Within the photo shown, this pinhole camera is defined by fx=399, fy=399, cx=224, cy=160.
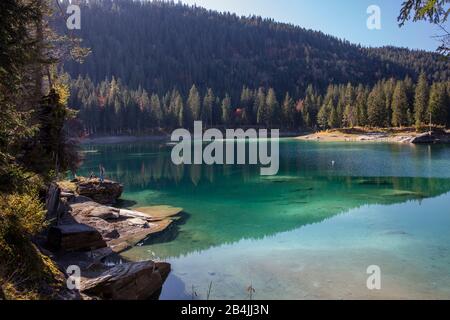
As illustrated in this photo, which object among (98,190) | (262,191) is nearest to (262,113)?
(262,191)

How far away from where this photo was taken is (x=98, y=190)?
106 feet

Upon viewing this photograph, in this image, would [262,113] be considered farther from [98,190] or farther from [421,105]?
[98,190]

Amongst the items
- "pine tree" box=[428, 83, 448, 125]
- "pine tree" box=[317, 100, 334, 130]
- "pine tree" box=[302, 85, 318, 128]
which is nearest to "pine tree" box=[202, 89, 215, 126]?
"pine tree" box=[302, 85, 318, 128]

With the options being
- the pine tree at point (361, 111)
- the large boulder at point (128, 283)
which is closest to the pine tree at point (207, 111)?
the pine tree at point (361, 111)

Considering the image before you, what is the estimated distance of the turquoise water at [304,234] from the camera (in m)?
15.6

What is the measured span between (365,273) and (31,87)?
17651 mm

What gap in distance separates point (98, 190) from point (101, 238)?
13.7 meters

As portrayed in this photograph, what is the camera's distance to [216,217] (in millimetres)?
28094

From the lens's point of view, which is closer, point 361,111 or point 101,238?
point 101,238

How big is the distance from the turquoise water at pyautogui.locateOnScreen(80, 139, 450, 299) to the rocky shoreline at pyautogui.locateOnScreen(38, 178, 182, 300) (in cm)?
94

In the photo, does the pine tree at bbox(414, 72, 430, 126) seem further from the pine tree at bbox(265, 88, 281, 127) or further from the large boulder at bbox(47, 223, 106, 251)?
the large boulder at bbox(47, 223, 106, 251)

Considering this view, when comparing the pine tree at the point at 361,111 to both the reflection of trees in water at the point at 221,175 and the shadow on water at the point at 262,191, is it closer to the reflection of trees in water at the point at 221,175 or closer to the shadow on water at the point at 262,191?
the shadow on water at the point at 262,191
